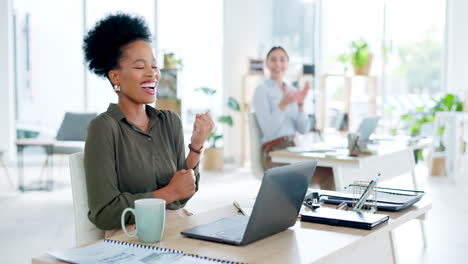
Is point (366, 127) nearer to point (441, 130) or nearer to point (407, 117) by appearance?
point (441, 130)

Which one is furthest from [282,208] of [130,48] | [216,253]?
[130,48]

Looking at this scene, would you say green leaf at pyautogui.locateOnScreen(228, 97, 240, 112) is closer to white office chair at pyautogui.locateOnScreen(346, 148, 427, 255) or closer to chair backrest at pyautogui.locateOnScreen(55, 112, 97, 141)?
chair backrest at pyautogui.locateOnScreen(55, 112, 97, 141)

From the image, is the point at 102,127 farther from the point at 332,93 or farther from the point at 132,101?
the point at 332,93

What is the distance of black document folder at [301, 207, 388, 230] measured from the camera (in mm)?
1544

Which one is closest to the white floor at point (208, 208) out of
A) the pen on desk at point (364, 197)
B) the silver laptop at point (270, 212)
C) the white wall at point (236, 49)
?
the white wall at point (236, 49)

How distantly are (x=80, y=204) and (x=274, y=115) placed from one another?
249cm

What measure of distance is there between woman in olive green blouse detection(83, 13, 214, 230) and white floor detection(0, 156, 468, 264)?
195 cm

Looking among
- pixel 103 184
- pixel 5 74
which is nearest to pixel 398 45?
pixel 5 74

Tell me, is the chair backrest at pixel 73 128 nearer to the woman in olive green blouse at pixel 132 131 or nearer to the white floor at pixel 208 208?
the white floor at pixel 208 208

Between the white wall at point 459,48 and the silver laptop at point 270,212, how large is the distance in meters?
6.79

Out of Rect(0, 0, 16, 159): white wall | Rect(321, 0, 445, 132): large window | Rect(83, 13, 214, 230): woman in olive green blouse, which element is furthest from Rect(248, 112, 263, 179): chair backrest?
Rect(0, 0, 16, 159): white wall

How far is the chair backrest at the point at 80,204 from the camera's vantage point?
1841mm

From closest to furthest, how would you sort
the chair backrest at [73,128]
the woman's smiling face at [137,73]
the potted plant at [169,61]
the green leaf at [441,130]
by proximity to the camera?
the woman's smiling face at [137,73]
the chair backrest at [73,128]
the green leaf at [441,130]
the potted plant at [169,61]

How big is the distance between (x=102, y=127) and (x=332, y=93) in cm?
736
